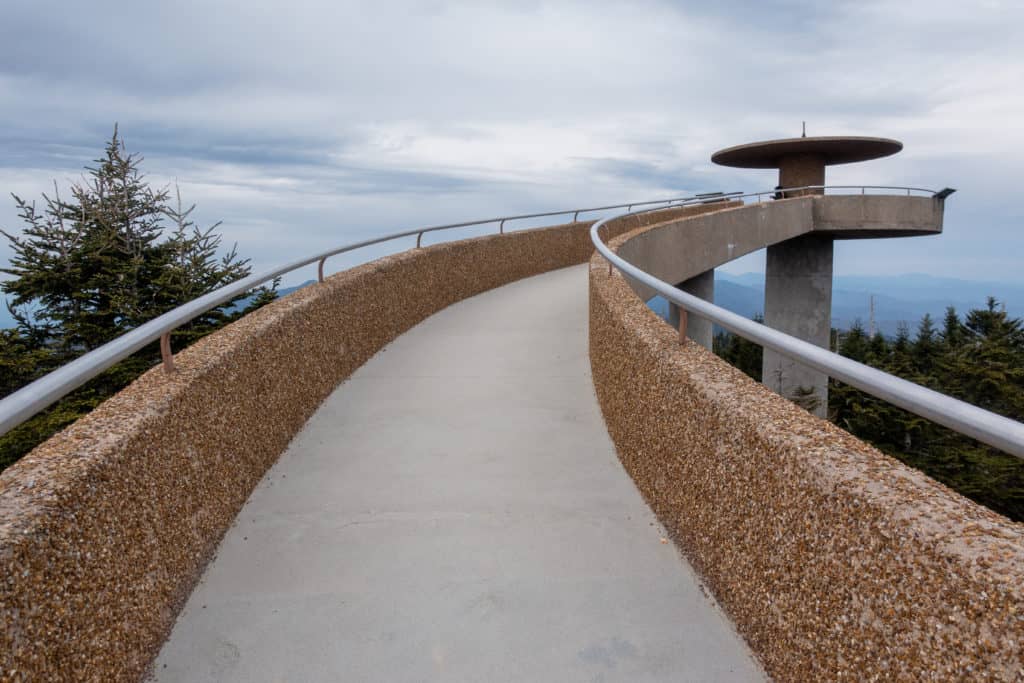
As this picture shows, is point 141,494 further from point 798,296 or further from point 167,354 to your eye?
point 798,296

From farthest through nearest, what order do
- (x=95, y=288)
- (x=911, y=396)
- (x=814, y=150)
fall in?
(x=814, y=150)
(x=95, y=288)
(x=911, y=396)

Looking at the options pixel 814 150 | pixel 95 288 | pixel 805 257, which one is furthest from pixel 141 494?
pixel 814 150

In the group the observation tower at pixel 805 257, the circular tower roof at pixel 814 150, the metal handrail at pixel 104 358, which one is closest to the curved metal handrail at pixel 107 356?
the metal handrail at pixel 104 358

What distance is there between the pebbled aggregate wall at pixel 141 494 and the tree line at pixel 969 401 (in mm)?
24221

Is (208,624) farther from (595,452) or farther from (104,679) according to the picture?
(595,452)

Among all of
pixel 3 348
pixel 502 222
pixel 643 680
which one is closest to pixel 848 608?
pixel 643 680

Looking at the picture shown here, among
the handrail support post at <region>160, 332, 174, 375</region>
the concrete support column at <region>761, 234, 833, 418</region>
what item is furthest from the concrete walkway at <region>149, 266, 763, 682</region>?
the concrete support column at <region>761, 234, 833, 418</region>

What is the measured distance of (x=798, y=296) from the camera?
3491 cm

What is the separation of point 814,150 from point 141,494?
3745cm

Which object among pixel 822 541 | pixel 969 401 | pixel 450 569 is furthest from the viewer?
pixel 969 401

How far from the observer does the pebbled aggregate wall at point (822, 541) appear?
2.26 metres

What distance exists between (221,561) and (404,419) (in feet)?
8.51

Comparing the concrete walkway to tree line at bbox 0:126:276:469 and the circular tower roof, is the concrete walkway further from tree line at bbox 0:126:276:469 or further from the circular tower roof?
the circular tower roof

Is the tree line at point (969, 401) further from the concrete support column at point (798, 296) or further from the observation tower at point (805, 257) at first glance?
the observation tower at point (805, 257)
